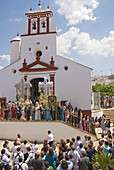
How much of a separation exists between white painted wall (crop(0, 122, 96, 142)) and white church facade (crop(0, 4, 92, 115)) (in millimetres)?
6375

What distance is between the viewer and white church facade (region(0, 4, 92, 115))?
17.9m

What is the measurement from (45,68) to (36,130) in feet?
27.3

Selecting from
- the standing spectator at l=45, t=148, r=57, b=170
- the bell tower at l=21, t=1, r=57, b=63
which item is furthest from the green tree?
the bell tower at l=21, t=1, r=57, b=63

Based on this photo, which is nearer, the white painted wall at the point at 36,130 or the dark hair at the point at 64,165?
the dark hair at the point at 64,165

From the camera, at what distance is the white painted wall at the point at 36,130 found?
11.6 meters

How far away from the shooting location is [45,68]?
1867 cm

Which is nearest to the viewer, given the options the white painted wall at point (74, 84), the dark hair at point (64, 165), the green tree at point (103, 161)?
the dark hair at point (64, 165)

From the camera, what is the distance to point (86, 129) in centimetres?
1195

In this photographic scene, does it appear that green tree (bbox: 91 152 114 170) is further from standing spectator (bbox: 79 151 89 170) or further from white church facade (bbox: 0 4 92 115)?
white church facade (bbox: 0 4 92 115)

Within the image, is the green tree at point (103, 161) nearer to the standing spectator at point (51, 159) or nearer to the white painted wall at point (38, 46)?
the standing spectator at point (51, 159)

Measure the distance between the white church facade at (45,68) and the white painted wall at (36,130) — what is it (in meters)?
6.37

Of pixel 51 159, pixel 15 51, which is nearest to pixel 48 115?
pixel 51 159

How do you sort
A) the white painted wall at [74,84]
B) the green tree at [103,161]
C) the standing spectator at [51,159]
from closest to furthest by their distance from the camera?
the green tree at [103,161]
the standing spectator at [51,159]
the white painted wall at [74,84]

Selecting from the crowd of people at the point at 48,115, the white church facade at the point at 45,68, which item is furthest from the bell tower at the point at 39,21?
the crowd of people at the point at 48,115
